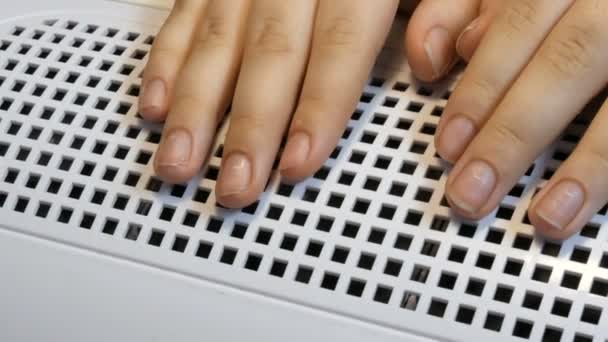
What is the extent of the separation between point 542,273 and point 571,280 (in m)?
0.02

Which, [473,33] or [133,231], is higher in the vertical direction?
[473,33]

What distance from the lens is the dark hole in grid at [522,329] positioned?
1.61 feet

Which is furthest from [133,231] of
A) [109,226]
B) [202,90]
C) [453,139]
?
[453,139]

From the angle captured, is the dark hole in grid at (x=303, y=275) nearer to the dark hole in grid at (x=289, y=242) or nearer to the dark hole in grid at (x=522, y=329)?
the dark hole in grid at (x=289, y=242)

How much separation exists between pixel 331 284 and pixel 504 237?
0.11 meters

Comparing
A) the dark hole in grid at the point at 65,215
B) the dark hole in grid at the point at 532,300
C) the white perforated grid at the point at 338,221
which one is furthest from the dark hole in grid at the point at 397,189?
the dark hole in grid at the point at 65,215

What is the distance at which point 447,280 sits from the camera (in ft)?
1.67

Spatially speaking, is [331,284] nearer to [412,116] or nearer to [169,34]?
[412,116]

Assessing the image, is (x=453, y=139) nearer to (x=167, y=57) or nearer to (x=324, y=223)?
(x=324, y=223)

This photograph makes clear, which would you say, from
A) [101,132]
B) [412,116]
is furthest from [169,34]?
[412,116]

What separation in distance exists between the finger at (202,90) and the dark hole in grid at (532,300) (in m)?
0.23

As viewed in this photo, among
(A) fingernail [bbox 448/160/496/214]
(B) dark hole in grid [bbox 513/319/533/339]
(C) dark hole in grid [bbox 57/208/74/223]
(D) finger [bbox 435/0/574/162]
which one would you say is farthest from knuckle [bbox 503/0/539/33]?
(C) dark hole in grid [bbox 57/208/74/223]

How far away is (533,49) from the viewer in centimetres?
59

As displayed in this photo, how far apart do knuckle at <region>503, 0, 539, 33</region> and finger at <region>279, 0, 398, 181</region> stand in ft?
0.33
